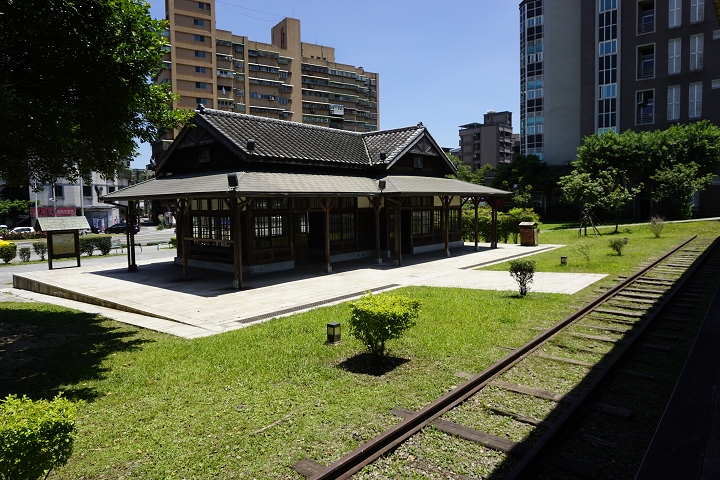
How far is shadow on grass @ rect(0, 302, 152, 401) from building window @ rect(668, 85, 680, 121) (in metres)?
51.6

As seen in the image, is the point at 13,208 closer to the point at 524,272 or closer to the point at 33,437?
the point at 524,272

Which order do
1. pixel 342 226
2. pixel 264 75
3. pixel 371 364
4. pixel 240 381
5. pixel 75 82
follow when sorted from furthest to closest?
pixel 264 75, pixel 342 226, pixel 75 82, pixel 371 364, pixel 240 381

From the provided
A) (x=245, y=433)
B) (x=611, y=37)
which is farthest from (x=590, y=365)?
(x=611, y=37)

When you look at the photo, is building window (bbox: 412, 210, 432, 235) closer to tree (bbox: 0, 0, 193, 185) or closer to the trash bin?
the trash bin

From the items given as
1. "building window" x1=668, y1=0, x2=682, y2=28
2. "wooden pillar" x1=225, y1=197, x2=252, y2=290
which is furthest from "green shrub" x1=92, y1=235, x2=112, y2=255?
"building window" x1=668, y1=0, x2=682, y2=28

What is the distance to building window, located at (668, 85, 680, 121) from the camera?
4422 centimetres

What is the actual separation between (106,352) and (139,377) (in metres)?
2.00

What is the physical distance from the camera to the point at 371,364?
23.9 feet

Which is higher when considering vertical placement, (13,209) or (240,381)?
(13,209)

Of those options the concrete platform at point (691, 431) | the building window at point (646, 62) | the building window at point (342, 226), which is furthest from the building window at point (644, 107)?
the concrete platform at point (691, 431)

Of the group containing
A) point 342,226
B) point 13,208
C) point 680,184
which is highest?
point 680,184

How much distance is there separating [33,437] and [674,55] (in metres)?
56.0

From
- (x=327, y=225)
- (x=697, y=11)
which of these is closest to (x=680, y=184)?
(x=697, y=11)

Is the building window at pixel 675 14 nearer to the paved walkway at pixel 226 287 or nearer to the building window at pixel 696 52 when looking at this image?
the building window at pixel 696 52
